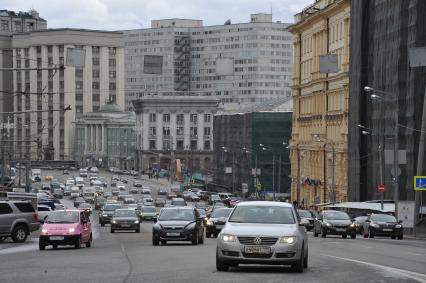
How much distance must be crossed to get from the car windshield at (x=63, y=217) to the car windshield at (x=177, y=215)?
2.94m

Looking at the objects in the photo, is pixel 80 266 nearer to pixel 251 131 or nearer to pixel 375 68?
pixel 375 68

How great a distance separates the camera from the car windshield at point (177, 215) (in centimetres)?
3850

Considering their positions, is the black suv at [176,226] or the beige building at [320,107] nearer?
the black suv at [176,226]

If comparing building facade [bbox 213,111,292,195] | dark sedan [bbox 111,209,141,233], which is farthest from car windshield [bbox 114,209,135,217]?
building facade [bbox 213,111,292,195]

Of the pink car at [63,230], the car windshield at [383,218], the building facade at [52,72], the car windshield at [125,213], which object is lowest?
the car windshield at [125,213]

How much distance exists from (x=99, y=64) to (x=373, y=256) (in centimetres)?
13407

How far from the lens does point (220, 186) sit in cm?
16812

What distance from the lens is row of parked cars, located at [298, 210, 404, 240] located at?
51.2 m

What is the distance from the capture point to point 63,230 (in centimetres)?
3800

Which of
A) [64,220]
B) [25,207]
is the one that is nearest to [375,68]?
[25,207]

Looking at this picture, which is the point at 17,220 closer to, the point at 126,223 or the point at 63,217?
the point at 63,217

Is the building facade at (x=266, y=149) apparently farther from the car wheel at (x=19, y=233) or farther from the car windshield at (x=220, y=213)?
the car wheel at (x=19, y=233)

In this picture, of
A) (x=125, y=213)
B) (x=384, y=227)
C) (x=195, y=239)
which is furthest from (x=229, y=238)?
(x=125, y=213)

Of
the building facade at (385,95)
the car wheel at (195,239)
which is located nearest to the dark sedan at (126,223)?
the building facade at (385,95)
